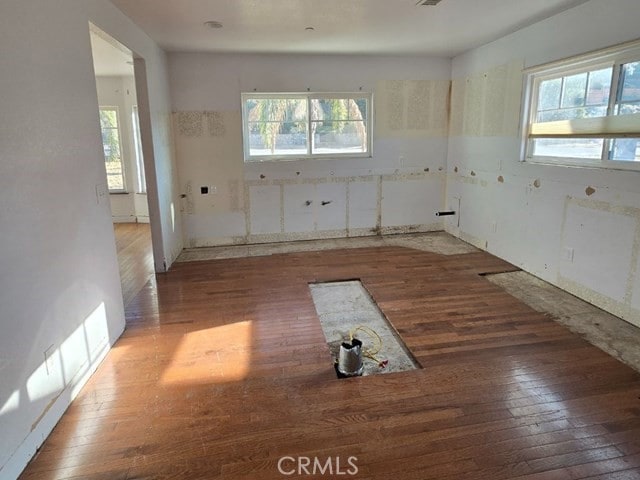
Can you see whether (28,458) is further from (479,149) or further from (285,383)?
(479,149)

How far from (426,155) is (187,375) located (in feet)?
16.0

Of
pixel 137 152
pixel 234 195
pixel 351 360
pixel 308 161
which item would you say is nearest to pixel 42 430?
pixel 351 360

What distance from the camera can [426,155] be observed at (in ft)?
20.2

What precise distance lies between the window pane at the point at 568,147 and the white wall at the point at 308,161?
199 centimetres

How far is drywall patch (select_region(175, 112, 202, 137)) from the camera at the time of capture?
5.41 meters

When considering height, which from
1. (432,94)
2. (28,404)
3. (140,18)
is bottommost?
(28,404)

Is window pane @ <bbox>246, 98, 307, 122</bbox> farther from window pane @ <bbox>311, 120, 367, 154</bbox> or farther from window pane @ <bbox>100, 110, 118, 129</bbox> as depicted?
window pane @ <bbox>100, 110, 118, 129</bbox>

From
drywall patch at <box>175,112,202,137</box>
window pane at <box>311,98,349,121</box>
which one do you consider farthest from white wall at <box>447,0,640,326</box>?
drywall patch at <box>175,112,202,137</box>

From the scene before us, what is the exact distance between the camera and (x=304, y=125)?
5746mm

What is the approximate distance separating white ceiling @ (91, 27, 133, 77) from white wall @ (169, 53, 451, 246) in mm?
764

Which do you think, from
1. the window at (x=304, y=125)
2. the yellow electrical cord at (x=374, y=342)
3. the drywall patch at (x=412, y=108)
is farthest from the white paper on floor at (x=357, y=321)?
the drywall patch at (x=412, y=108)

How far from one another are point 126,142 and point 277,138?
3.53m

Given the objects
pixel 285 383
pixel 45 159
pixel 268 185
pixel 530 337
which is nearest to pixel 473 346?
pixel 530 337

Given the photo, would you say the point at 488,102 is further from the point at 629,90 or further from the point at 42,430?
the point at 42,430
